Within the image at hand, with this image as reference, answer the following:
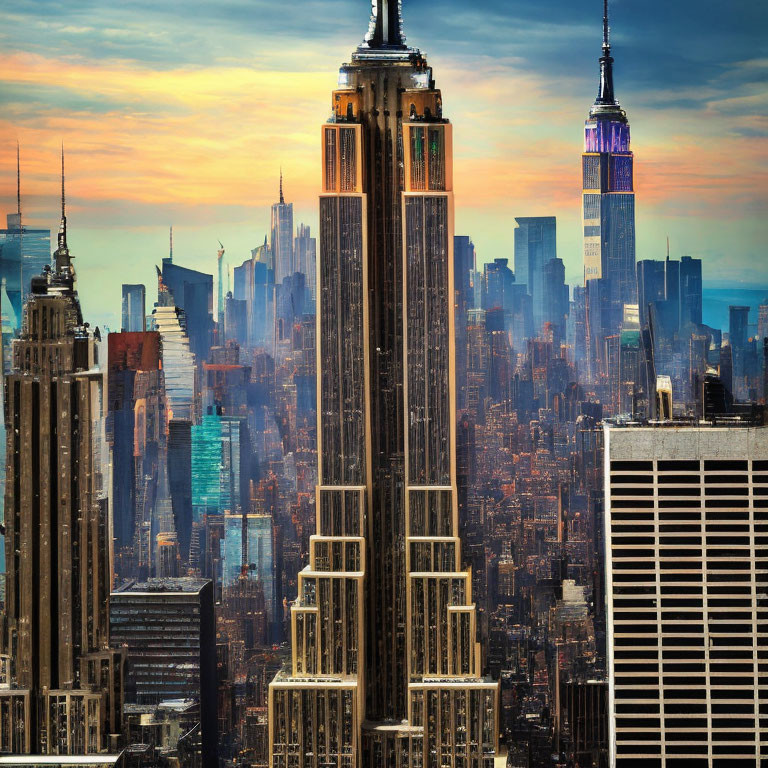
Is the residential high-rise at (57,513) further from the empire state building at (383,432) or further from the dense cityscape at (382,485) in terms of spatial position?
the empire state building at (383,432)

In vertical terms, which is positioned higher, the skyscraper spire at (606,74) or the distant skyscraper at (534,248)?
the skyscraper spire at (606,74)

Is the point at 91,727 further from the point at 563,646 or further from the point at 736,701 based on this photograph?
the point at 736,701

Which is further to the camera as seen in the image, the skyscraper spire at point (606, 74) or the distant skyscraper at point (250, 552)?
the distant skyscraper at point (250, 552)

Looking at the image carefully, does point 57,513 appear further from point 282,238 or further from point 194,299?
point 282,238

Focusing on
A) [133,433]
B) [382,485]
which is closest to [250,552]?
[382,485]

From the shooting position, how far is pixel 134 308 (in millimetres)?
12109

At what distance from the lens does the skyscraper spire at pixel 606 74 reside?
11445mm

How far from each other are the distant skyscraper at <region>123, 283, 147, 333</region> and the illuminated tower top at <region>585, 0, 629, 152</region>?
3710 millimetres

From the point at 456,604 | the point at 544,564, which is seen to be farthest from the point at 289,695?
the point at 544,564

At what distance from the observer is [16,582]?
12.2 m

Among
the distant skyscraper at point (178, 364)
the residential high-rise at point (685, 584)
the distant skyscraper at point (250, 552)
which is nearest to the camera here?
the residential high-rise at point (685, 584)

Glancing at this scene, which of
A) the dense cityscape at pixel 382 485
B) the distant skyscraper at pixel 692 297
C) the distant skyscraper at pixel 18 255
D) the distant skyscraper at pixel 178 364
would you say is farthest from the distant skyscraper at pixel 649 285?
the distant skyscraper at pixel 18 255

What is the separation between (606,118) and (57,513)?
5.38 meters

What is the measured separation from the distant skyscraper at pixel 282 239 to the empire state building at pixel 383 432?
1.26 ft
